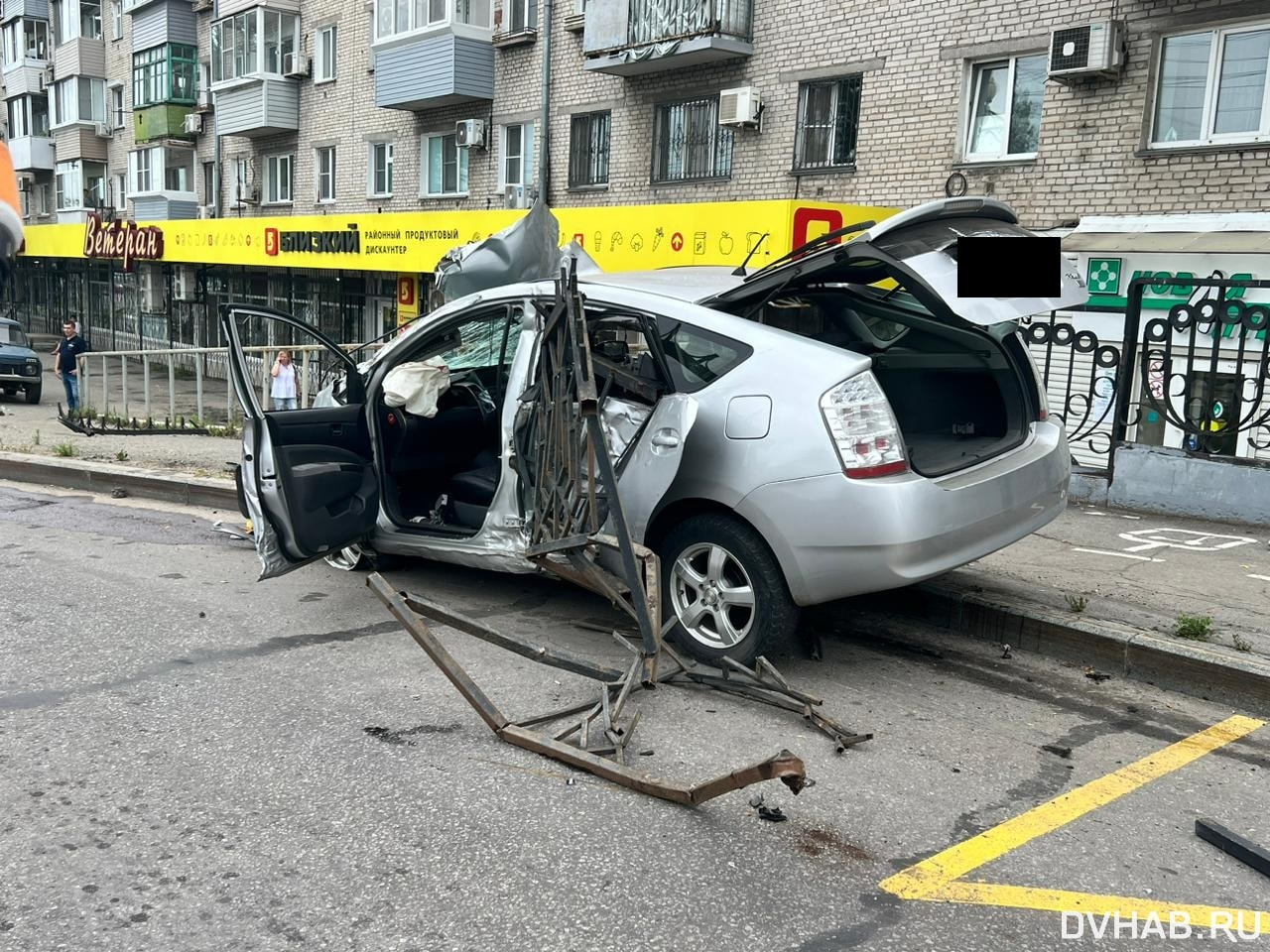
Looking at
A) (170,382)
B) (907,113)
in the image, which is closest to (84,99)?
(170,382)

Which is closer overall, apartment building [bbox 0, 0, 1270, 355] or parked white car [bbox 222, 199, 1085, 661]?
parked white car [bbox 222, 199, 1085, 661]

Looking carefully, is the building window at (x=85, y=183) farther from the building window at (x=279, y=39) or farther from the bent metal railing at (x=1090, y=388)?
the bent metal railing at (x=1090, y=388)

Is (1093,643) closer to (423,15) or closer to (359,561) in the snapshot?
(359,561)

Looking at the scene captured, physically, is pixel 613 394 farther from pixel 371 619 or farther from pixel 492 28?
pixel 492 28

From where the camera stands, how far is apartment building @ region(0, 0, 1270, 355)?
40.1 feet

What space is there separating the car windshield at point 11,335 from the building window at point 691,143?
1270cm

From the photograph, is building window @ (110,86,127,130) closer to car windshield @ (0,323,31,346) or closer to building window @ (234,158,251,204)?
building window @ (234,158,251,204)

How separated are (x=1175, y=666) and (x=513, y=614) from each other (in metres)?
3.14

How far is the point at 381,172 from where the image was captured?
23.5 metres

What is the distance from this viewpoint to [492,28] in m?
20.4

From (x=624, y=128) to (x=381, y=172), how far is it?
768 cm

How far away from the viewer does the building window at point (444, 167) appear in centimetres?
2145

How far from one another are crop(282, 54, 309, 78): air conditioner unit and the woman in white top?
45.5ft

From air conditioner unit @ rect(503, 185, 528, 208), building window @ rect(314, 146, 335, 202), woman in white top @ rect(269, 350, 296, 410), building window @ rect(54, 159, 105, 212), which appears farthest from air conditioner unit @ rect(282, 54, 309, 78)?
building window @ rect(54, 159, 105, 212)
